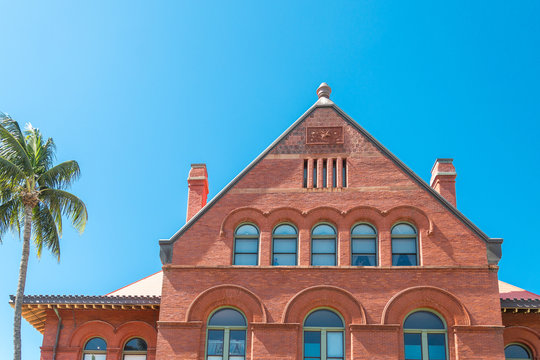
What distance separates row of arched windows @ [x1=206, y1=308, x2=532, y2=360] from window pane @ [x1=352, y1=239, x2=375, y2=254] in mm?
2209

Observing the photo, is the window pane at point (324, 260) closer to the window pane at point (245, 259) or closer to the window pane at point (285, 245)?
the window pane at point (285, 245)

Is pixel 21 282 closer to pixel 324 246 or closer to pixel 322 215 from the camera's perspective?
pixel 324 246

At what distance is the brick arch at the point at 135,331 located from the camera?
23.7m

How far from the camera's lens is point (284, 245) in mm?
23062

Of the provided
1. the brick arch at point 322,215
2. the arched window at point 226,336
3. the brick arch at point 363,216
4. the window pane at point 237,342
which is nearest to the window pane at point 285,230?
the brick arch at point 322,215

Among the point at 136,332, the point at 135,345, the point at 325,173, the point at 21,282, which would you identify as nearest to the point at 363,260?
the point at 325,173

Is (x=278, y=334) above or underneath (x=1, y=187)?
underneath

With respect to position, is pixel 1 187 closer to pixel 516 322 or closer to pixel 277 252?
pixel 277 252

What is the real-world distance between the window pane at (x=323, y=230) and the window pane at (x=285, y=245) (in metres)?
0.80

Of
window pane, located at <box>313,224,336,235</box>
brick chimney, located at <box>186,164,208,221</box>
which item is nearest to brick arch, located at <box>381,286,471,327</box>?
window pane, located at <box>313,224,336,235</box>

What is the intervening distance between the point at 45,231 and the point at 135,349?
5594 millimetres

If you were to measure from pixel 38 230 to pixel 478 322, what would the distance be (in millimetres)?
15349

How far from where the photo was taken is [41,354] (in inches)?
926

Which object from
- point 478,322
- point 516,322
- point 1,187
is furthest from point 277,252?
point 1,187
